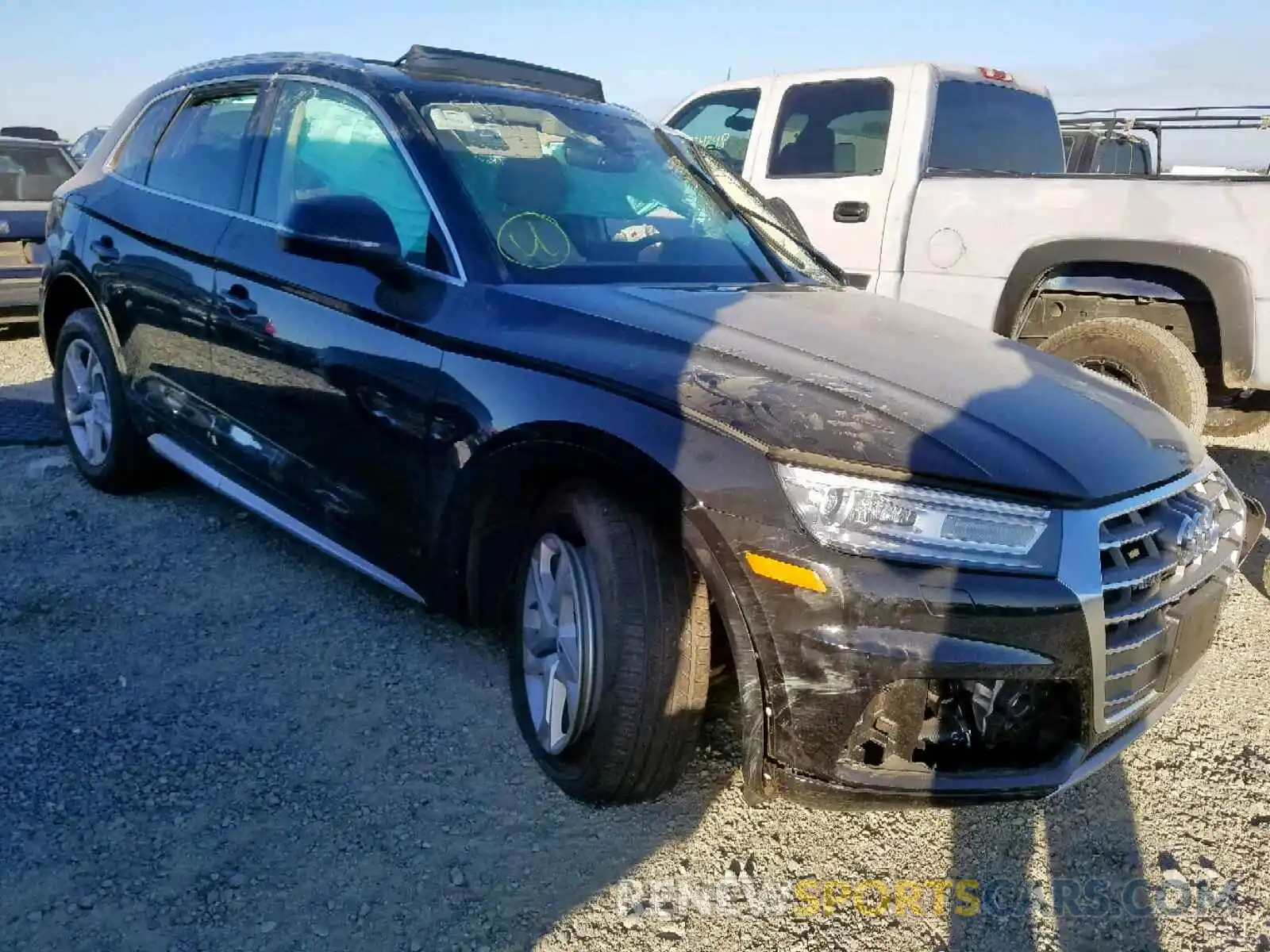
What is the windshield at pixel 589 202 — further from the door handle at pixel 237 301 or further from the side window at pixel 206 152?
the side window at pixel 206 152

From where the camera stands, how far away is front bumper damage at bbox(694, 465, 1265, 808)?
6.58 ft

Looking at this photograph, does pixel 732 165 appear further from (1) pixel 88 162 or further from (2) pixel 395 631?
(2) pixel 395 631

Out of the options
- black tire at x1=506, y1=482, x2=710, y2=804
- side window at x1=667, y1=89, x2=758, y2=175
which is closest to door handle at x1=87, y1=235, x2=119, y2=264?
black tire at x1=506, y1=482, x2=710, y2=804

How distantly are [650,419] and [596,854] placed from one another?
100 centimetres

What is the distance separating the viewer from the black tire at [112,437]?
428 cm

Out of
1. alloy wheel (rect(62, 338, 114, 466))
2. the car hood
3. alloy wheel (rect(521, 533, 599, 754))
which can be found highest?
the car hood

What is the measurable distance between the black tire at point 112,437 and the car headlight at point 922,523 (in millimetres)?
3174

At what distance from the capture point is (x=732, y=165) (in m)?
6.47

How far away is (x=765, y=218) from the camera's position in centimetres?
380

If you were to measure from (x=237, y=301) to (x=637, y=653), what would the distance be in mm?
1939

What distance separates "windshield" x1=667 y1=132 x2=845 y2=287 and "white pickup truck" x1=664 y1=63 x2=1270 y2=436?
274 mm

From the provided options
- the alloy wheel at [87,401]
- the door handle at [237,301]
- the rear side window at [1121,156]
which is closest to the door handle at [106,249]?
A: the alloy wheel at [87,401]

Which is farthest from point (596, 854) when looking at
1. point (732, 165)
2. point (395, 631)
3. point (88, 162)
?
point (732, 165)

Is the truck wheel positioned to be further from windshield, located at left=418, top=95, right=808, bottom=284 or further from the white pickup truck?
windshield, located at left=418, top=95, right=808, bottom=284
